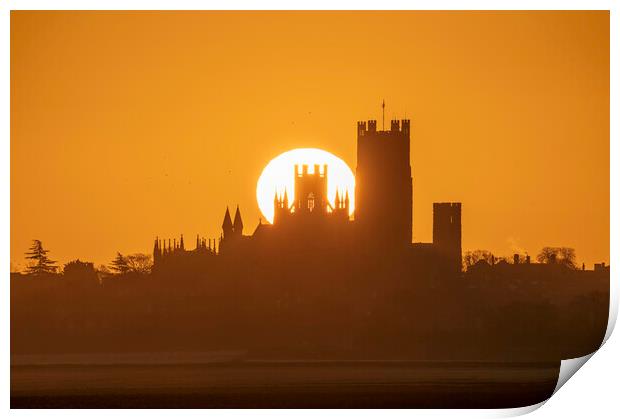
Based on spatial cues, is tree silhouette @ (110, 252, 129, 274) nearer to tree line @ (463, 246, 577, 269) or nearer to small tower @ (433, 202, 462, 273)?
small tower @ (433, 202, 462, 273)

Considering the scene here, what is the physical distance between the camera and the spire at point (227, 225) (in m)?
8.44

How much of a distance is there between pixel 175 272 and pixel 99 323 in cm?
73

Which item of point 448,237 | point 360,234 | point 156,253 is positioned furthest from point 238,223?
point 360,234

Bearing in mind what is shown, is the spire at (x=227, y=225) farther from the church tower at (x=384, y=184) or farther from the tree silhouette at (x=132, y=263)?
the church tower at (x=384, y=184)

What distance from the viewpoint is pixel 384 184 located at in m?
15.7

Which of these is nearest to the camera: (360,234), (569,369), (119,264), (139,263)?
(569,369)

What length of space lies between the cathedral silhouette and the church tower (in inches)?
0.4

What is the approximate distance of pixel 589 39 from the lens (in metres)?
8.05

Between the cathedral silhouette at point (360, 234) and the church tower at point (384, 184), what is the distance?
0.01 m

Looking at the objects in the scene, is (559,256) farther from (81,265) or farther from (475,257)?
(81,265)

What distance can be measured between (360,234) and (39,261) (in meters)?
4.25

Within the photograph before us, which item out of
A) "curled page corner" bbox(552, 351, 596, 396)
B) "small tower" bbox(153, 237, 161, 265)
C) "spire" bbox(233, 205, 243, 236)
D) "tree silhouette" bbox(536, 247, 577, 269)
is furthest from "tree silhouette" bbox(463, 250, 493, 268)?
"small tower" bbox(153, 237, 161, 265)

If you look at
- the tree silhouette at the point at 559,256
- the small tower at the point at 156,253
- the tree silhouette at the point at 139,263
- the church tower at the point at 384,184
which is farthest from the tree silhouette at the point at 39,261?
the tree silhouette at the point at 559,256
